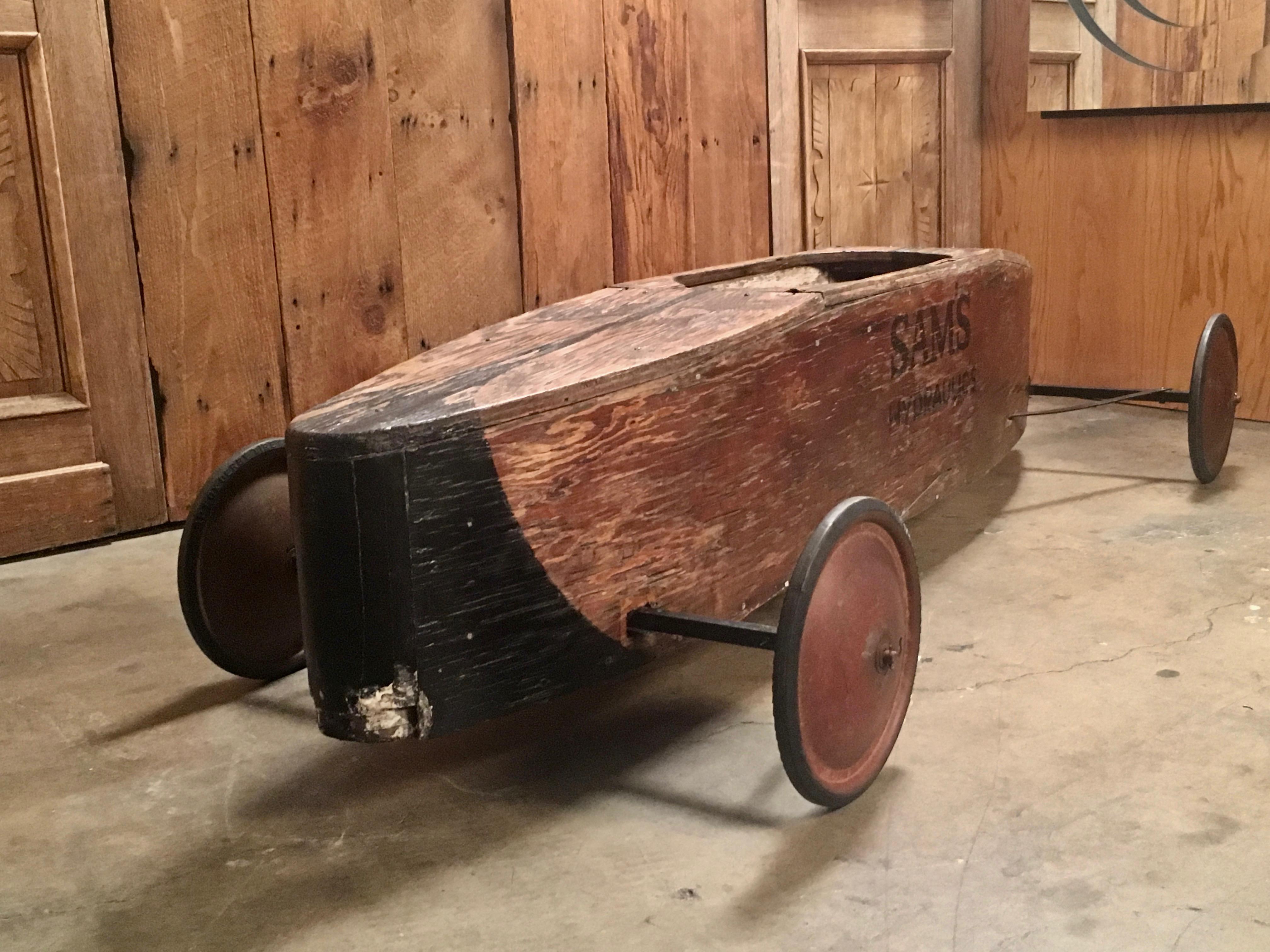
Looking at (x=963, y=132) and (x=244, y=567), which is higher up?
(x=963, y=132)

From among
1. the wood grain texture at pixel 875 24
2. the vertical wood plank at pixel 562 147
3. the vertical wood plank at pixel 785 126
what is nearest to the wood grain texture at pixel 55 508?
the vertical wood plank at pixel 562 147

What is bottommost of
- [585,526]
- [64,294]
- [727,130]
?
→ [585,526]

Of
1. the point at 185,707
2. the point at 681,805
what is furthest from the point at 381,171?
the point at 681,805

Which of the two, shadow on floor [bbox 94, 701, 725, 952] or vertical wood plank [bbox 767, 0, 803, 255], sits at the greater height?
vertical wood plank [bbox 767, 0, 803, 255]

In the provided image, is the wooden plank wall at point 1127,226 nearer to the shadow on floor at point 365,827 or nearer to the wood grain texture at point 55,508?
the shadow on floor at point 365,827

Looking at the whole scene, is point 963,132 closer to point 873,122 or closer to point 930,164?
point 930,164

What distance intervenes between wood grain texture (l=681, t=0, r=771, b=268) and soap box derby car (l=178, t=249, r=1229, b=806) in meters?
1.70

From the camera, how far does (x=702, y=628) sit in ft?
5.62

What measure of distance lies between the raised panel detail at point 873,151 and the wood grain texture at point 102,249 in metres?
2.20

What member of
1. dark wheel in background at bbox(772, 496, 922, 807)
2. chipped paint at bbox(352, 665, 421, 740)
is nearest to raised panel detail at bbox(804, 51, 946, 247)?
dark wheel in background at bbox(772, 496, 922, 807)

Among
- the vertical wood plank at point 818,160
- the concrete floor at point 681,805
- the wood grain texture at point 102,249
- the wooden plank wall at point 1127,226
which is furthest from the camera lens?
the vertical wood plank at point 818,160

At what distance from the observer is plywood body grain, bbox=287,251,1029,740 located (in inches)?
61.2

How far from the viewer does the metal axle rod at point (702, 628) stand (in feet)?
5.40

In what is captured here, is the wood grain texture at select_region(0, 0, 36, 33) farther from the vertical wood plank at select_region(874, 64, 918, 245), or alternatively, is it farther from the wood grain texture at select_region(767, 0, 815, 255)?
the vertical wood plank at select_region(874, 64, 918, 245)
